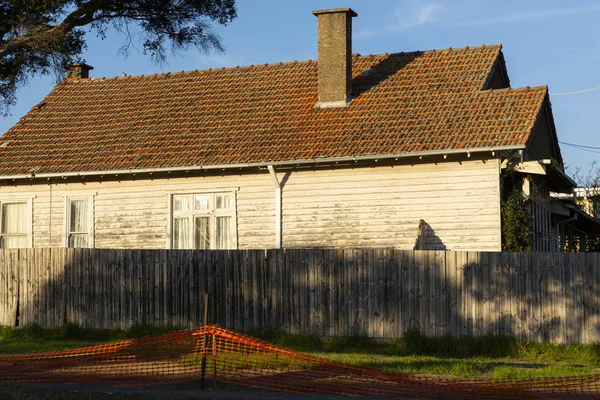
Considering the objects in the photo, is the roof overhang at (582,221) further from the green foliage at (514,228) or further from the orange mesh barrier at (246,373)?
the orange mesh barrier at (246,373)

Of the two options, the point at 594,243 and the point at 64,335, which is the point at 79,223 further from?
the point at 594,243

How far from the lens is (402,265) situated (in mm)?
17719

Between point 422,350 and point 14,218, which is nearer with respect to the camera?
point 422,350

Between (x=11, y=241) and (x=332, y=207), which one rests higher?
(x=332, y=207)

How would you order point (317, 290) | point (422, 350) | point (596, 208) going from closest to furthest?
point (422, 350) → point (317, 290) → point (596, 208)

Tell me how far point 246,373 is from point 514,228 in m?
8.94

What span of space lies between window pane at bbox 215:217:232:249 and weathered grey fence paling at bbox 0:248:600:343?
4.09m

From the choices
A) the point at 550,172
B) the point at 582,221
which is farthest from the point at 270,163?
the point at 582,221

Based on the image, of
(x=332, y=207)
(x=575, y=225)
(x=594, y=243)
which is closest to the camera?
(x=332, y=207)

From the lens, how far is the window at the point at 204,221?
23.8 meters

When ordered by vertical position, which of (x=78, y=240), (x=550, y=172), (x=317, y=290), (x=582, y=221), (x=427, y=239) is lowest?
(x=317, y=290)

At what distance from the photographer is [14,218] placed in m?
26.3

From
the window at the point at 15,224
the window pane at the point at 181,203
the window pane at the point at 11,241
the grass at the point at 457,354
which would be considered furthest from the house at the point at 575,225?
the window pane at the point at 11,241

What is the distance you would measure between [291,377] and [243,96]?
45.9ft
